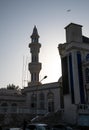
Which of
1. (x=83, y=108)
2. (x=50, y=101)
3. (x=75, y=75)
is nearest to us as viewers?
(x=83, y=108)

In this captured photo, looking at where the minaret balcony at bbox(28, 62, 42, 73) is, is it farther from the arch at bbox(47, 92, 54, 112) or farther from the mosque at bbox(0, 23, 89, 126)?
the arch at bbox(47, 92, 54, 112)

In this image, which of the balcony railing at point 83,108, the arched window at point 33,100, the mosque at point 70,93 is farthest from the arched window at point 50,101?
the balcony railing at point 83,108

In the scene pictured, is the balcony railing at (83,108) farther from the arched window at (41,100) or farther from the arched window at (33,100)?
the arched window at (33,100)

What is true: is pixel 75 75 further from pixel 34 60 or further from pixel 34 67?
pixel 34 60

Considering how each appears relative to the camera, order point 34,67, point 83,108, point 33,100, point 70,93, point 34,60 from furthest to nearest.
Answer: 1. point 34,60
2. point 34,67
3. point 33,100
4. point 70,93
5. point 83,108

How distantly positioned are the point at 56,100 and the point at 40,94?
4040 mm

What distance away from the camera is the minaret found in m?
51.0

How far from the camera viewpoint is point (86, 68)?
31.8 m

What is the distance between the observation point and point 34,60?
52531 mm

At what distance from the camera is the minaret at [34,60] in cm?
5097

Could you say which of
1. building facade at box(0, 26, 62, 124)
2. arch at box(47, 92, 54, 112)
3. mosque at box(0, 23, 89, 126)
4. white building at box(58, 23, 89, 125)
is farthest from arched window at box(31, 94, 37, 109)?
white building at box(58, 23, 89, 125)

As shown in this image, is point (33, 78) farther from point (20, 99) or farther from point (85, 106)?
point (85, 106)

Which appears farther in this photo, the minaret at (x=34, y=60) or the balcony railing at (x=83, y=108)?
the minaret at (x=34, y=60)

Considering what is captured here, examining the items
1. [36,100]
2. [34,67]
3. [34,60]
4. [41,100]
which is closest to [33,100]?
[36,100]
